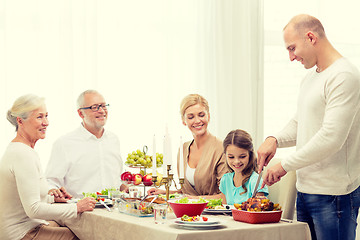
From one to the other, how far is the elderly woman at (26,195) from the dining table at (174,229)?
7.2 inches

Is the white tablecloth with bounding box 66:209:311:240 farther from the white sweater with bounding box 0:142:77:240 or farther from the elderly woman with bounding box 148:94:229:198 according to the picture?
the elderly woman with bounding box 148:94:229:198

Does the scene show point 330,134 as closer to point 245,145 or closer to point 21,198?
point 245,145

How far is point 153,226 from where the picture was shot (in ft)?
7.00

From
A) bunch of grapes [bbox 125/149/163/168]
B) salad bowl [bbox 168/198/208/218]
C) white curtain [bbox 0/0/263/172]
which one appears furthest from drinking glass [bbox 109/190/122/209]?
white curtain [bbox 0/0/263/172]

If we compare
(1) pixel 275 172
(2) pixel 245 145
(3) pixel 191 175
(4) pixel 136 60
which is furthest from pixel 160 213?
(4) pixel 136 60

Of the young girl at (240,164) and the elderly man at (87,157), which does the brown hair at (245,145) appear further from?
the elderly man at (87,157)

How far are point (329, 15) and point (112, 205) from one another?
339 centimetres

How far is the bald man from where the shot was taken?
217cm

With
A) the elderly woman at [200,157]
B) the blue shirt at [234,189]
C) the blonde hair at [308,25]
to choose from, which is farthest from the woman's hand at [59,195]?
the blonde hair at [308,25]

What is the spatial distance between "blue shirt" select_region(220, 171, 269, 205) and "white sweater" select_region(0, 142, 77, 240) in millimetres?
816

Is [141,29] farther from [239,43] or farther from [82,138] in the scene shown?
[82,138]

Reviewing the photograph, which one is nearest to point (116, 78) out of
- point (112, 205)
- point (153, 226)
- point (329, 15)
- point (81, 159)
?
point (81, 159)

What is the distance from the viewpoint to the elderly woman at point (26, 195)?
103 inches

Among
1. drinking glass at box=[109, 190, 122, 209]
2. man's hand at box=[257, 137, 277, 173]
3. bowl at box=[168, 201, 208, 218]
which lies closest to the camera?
bowl at box=[168, 201, 208, 218]
